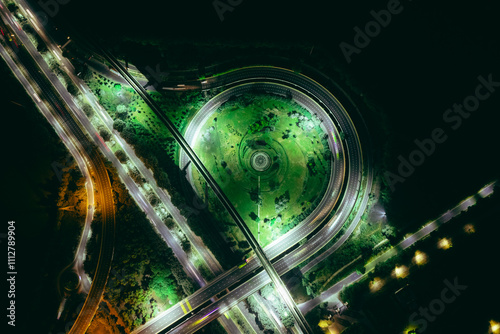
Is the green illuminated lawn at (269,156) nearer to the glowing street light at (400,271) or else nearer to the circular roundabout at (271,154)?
the circular roundabout at (271,154)

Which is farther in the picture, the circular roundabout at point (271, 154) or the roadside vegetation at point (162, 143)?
the circular roundabout at point (271, 154)

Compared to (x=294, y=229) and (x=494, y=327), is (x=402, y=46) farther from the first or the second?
(x=494, y=327)

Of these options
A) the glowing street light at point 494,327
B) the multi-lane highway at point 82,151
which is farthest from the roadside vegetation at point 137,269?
the glowing street light at point 494,327

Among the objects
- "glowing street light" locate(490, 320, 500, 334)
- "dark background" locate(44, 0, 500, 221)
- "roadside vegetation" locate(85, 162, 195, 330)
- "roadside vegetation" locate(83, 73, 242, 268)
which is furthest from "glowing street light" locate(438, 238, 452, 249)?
"roadside vegetation" locate(85, 162, 195, 330)

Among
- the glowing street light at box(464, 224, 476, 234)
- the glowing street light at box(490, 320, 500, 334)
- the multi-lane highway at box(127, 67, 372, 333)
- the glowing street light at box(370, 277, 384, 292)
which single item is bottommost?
the glowing street light at box(490, 320, 500, 334)

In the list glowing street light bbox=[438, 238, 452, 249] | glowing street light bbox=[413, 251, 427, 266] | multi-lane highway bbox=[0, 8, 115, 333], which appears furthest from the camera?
glowing street light bbox=[438, 238, 452, 249]

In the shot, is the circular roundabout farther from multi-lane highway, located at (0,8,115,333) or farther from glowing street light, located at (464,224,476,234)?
glowing street light, located at (464,224,476,234)
